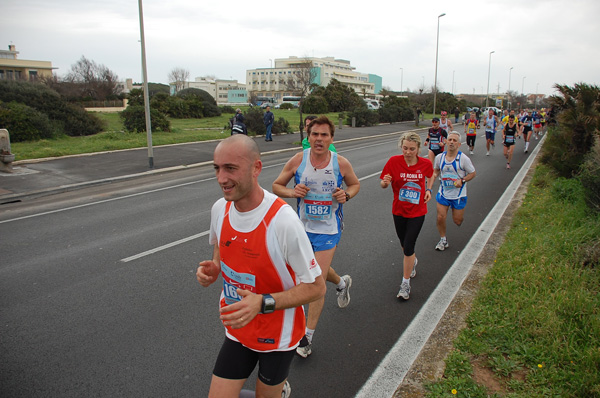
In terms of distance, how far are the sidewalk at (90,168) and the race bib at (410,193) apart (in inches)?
381

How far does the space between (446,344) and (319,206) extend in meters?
1.66

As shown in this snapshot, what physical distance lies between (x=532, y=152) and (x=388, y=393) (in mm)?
20322

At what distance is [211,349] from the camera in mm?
3867

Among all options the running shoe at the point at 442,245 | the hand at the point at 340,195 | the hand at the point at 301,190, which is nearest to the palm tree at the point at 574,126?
the running shoe at the point at 442,245

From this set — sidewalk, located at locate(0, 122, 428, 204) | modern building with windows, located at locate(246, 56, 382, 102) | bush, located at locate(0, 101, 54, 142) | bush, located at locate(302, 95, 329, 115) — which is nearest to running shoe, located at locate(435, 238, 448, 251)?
sidewalk, located at locate(0, 122, 428, 204)

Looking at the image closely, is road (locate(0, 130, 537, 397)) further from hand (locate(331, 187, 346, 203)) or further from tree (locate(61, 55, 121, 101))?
tree (locate(61, 55, 121, 101))

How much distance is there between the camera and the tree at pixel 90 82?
48.5 meters

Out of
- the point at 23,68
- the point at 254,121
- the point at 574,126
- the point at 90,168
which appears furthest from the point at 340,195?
the point at 23,68

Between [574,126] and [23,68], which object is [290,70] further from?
[574,126]

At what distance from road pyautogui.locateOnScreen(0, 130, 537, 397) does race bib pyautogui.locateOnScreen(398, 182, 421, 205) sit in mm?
1101

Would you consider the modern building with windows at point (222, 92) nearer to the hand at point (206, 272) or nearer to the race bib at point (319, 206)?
the race bib at point (319, 206)

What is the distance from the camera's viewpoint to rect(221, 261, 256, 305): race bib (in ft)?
7.47

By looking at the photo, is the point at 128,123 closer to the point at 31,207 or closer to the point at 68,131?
the point at 68,131

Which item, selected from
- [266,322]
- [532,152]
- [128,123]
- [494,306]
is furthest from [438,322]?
[128,123]
